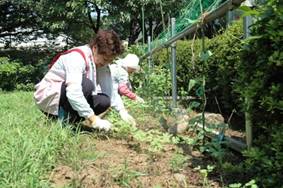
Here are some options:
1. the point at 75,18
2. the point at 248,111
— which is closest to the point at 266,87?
the point at 248,111

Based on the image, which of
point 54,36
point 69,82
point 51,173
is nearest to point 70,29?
point 54,36

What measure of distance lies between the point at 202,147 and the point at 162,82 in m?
3.73

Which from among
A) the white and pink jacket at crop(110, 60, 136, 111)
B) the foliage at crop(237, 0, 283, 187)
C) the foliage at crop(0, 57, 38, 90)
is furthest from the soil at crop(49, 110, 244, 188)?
the foliage at crop(0, 57, 38, 90)

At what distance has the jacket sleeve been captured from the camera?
12.9 feet

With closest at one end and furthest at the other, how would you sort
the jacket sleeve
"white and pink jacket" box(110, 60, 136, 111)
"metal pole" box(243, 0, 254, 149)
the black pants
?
"metal pole" box(243, 0, 254, 149) < the jacket sleeve < the black pants < "white and pink jacket" box(110, 60, 136, 111)

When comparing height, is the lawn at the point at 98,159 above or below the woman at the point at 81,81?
below

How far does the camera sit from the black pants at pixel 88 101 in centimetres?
430

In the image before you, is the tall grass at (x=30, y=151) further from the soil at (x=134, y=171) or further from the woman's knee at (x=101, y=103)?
the woman's knee at (x=101, y=103)

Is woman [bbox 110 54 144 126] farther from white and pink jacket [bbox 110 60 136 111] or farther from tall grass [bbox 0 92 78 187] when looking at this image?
tall grass [bbox 0 92 78 187]

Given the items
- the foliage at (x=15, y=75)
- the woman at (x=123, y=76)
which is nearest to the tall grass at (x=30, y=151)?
the woman at (x=123, y=76)

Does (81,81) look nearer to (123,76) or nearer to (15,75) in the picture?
(123,76)

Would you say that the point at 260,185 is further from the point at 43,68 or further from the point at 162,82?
the point at 43,68

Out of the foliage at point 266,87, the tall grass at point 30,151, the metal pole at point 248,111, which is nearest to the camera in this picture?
the foliage at point 266,87

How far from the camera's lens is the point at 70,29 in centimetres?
2070
